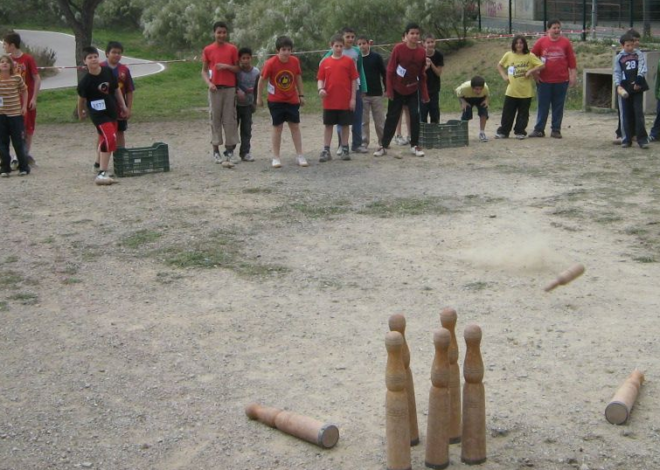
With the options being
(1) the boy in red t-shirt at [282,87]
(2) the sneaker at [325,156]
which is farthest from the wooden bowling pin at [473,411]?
(2) the sneaker at [325,156]

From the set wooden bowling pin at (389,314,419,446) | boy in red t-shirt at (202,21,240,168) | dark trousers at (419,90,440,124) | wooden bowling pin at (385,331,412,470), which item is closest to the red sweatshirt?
dark trousers at (419,90,440,124)

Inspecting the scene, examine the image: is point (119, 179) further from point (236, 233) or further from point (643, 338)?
point (643, 338)

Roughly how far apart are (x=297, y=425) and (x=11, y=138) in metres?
8.93

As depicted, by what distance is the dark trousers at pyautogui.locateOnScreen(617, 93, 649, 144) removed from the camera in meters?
14.0

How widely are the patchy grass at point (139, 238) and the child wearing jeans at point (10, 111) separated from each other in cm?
392

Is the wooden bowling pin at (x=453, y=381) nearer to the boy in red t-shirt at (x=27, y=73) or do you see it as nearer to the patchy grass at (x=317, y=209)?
the patchy grass at (x=317, y=209)

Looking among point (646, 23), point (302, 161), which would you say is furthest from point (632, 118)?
point (646, 23)

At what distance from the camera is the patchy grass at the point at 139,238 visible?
9.30 metres

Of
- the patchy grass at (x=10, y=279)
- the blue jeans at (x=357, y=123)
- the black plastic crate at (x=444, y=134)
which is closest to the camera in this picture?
the patchy grass at (x=10, y=279)

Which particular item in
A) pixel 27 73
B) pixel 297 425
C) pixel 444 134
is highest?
pixel 27 73

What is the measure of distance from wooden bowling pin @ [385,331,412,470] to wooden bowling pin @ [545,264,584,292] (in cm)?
293

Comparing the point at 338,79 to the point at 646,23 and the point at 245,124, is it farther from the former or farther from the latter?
the point at 646,23

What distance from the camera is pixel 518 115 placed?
15.5 metres

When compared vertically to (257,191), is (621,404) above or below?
below
